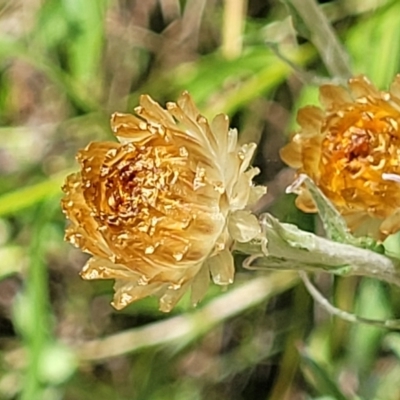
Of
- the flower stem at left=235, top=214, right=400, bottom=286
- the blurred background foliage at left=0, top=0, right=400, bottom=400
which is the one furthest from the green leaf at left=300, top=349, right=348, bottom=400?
the flower stem at left=235, top=214, right=400, bottom=286

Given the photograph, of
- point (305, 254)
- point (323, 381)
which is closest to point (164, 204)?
point (305, 254)

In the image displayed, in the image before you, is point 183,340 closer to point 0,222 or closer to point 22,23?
point 0,222

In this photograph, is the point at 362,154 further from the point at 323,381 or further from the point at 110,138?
the point at 110,138

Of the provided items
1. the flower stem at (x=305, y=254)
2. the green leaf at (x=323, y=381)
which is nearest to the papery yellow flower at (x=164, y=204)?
the flower stem at (x=305, y=254)

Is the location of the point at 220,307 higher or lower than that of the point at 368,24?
lower

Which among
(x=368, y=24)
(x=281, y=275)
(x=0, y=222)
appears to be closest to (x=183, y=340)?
(x=281, y=275)

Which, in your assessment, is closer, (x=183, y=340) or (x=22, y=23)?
(x=183, y=340)
